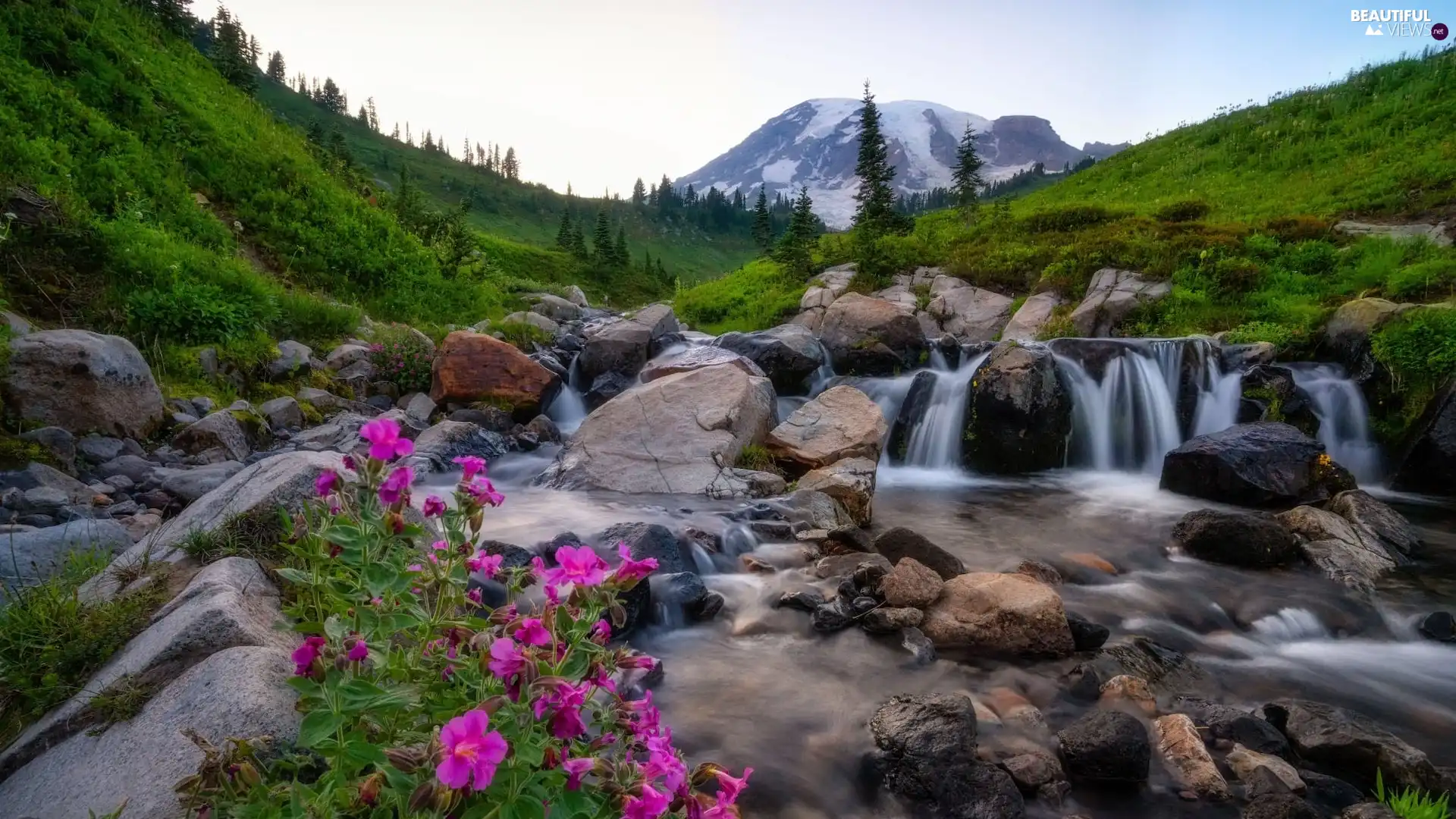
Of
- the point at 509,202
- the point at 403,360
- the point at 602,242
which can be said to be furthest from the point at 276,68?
the point at 403,360

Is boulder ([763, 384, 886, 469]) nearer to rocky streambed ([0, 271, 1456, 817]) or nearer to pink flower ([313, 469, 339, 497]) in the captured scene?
rocky streambed ([0, 271, 1456, 817])

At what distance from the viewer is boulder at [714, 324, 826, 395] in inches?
579

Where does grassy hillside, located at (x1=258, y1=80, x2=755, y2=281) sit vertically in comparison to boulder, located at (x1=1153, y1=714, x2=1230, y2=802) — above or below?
above

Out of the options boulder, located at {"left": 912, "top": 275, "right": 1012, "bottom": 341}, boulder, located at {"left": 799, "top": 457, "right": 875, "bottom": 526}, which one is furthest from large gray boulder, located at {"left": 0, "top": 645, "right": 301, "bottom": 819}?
boulder, located at {"left": 912, "top": 275, "right": 1012, "bottom": 341}

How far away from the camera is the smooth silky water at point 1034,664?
4.49 m

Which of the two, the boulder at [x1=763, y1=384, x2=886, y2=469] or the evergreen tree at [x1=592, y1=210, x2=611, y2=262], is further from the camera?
the evergreen tree at [x1=592, y1=210, x2=611, y2=262]

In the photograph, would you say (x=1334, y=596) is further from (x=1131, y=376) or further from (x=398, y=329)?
(x=398, y=329)

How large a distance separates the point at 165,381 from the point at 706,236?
Answer: 433 feet

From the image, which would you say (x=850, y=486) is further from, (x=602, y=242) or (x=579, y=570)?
(x=602, y=242)

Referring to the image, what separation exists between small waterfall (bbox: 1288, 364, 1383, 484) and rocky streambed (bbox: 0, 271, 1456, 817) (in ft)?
0.18

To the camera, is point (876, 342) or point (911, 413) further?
Answer: point (876, 342)

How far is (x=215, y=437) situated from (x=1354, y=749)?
10.4 meters

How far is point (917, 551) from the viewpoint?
22.4 ft

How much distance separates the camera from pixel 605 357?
51.3 ft
